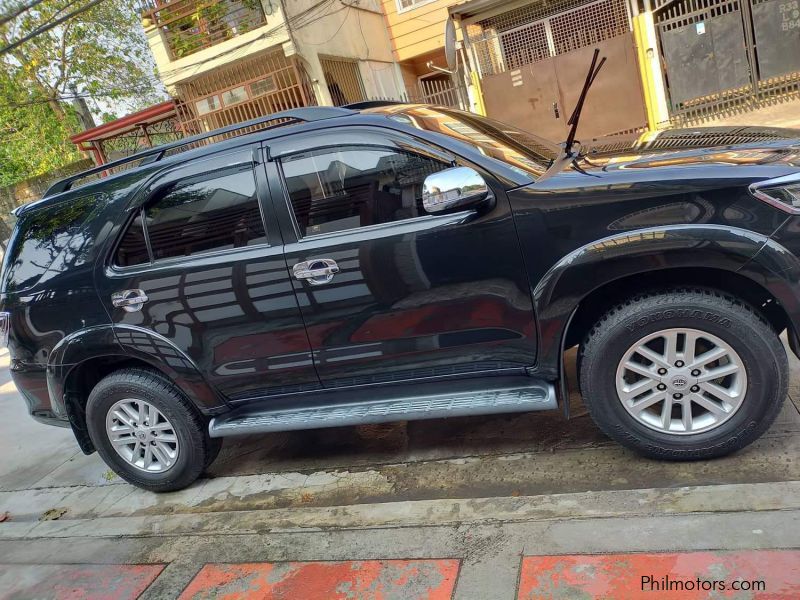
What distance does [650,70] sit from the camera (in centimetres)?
1160

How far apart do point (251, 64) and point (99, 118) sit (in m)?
10.6

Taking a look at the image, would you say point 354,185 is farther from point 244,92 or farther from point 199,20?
point 199,20

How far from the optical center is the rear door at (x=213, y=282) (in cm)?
328

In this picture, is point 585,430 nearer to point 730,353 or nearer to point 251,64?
point 730,353

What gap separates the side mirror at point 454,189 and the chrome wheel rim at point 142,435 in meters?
2.20

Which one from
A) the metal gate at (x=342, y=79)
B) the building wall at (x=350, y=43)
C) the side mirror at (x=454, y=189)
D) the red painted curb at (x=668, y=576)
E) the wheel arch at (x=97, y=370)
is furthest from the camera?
the metal gate at (x=342, y=79)

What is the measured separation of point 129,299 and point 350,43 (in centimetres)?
1242

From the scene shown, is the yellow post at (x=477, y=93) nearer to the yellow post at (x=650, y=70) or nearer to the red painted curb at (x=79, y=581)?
the yellow post at (x=650, y=70)

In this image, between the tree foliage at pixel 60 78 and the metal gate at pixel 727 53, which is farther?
the tree foliage at pixel 60 78

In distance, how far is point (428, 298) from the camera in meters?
3.04

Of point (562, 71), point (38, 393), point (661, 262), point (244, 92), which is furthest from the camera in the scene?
point (244, 92)

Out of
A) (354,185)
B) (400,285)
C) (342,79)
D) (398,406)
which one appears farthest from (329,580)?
(342,79)

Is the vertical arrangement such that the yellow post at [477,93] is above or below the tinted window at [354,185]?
above

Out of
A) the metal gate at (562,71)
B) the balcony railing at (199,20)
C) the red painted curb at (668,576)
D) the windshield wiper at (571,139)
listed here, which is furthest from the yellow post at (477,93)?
the red painted curb at (668,576)
